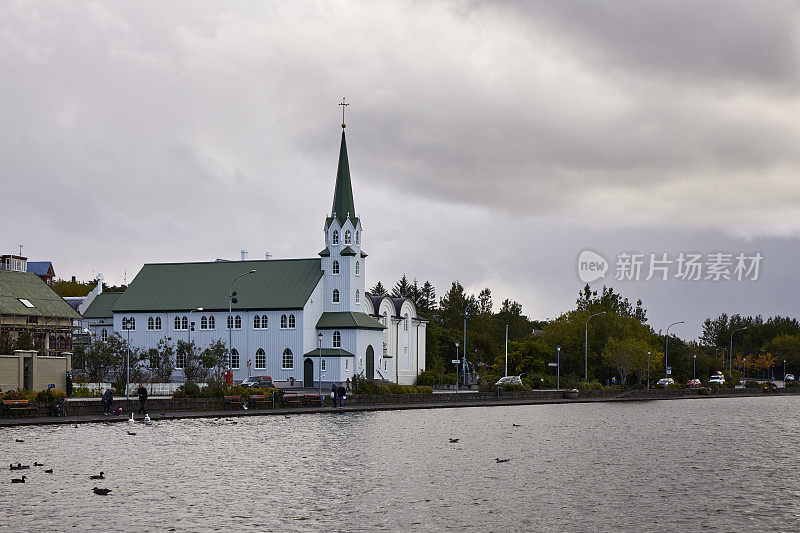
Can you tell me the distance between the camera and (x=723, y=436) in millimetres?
42562

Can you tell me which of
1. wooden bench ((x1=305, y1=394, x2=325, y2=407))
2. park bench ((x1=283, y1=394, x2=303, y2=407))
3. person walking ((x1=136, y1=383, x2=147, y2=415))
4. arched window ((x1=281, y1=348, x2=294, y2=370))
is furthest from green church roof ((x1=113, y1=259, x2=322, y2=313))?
person walking ((x1=136, y1=383, x2=147, y2=415))

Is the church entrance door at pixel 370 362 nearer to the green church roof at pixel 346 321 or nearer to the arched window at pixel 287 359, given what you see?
the green church roof at pixel 346 321

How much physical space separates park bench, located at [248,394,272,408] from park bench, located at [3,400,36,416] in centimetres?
1311

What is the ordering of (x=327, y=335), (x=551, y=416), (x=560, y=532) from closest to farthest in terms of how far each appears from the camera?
(x=560, y=532), (x=551, y=416), (x=327, y=335)

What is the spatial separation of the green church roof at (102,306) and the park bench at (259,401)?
56.9 meters

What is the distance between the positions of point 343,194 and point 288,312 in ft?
43.8

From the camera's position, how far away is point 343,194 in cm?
9569

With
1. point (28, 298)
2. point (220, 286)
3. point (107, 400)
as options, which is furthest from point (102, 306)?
point (107, 400)

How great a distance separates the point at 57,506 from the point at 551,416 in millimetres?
38880

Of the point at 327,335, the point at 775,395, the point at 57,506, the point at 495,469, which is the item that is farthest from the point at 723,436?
the point at 775,395

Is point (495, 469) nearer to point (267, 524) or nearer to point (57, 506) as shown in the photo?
point (267, 524)

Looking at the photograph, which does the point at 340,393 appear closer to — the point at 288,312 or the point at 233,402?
the point at 233,402

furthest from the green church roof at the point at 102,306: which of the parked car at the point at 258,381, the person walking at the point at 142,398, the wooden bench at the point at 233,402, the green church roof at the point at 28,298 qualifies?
Result: the person walking at the point at 142,398

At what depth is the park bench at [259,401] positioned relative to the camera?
51594 millimetres
